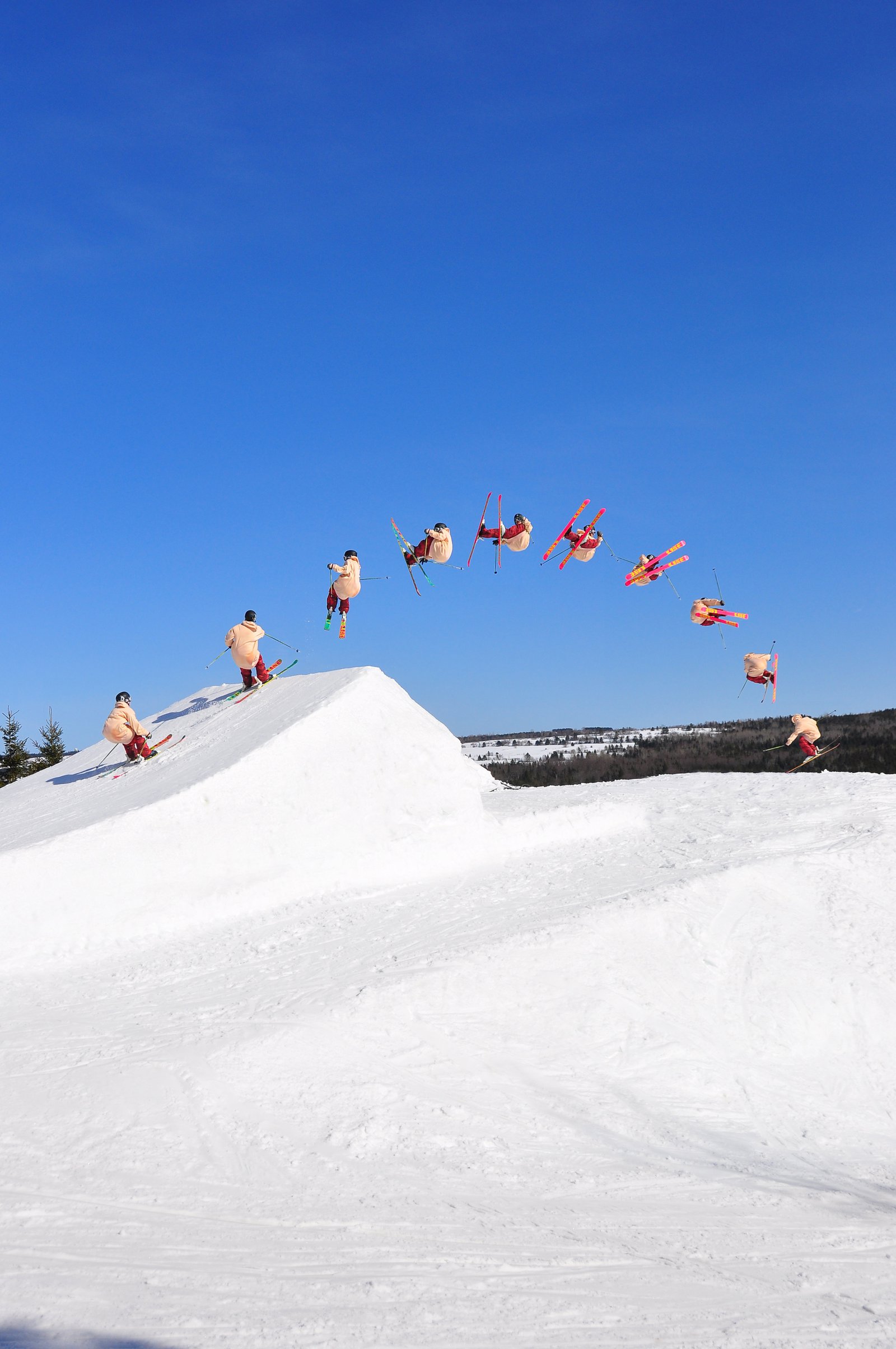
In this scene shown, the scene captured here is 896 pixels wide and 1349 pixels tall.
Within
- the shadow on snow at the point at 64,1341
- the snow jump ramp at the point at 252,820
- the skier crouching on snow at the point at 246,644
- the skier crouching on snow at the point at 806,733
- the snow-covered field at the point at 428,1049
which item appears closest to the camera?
the shadow on snow at the point at 64,1341

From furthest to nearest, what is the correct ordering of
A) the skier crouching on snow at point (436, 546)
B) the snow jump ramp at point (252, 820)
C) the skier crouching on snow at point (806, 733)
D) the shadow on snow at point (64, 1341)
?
the skier crouching on snow at point (806, 733) → the skier crouching on snow at point (436, 546) → the snow jump ramp at point (252, 820) → the shadow on snow at point (64, 1341)

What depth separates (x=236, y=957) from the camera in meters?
11.1

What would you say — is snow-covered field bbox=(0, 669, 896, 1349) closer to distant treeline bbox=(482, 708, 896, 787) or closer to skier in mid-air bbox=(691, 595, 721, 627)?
skier in mid-air bbox=(691, 595, 721, 627)

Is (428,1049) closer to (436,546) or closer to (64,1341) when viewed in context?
(64,1341)

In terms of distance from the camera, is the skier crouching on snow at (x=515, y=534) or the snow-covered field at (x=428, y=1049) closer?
the snow-covered field at (x=428, y=1049)

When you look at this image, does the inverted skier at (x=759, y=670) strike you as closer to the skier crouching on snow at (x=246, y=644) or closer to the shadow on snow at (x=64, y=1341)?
the skier crouching on snow at (x=246, y=644)

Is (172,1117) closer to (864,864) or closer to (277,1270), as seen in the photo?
(277,1270)

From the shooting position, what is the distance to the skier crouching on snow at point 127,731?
1561 cm

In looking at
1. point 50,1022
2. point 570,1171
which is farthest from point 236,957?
point 570,1171

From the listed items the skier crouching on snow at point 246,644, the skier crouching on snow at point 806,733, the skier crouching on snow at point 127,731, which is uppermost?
the skier crouching on snow at point 246,644

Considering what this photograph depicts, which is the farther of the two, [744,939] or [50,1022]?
[744,939]

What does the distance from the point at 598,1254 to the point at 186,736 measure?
1254 centimetres

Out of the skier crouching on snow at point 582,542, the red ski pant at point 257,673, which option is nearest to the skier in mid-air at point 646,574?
the skier crouching on snow at point 582,542

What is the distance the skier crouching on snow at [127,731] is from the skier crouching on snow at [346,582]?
4171 mm
